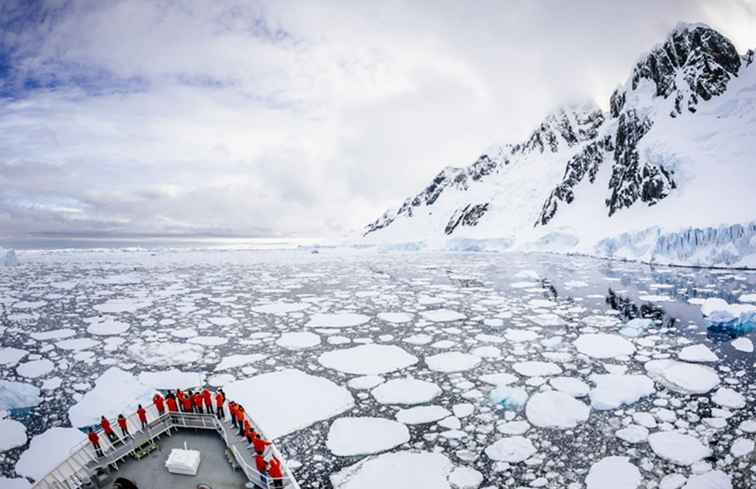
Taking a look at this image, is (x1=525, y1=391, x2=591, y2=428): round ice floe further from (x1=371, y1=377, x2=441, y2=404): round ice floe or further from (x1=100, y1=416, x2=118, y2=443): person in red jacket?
(x1=100, y1=416, x2=118, y2=443): person in red jacket

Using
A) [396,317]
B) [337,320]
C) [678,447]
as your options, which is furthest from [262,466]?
[396,317]

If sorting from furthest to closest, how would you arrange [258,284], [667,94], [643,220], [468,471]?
1. [667,94]
2. [643,220]
3. [258,284]
4. [468,471]

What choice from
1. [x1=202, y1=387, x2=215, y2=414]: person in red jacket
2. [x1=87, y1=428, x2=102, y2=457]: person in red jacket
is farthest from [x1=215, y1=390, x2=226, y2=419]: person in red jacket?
[x1=87, y1=428, x2=102, y2=457]: person in red jacket

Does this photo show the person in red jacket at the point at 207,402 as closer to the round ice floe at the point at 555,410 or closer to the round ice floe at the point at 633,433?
the round ice floe at the point at 555,410

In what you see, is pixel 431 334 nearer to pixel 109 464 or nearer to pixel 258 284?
pixel 109 464

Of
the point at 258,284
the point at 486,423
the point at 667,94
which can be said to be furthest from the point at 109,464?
the point at 667,94

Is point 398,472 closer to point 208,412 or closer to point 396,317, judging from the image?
point 208,412
